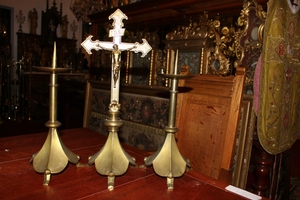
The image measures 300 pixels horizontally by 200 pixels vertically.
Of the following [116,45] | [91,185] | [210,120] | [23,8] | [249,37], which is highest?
[23,8]

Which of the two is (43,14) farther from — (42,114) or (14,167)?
(14,167)

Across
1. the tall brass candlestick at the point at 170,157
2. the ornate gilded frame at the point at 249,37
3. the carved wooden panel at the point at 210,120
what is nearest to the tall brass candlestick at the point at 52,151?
the tall brass candlestick at the point at 170,157

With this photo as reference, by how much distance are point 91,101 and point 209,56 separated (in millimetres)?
1100

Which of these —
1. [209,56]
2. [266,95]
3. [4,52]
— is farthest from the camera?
[4,52]

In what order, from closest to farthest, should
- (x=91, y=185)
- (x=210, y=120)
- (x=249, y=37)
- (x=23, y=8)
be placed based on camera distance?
(x=91, y=185) → (x=210, y=120) → (x=249, y=37) → (x=23, y=8)

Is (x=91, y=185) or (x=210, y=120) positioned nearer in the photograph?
(x=91, y=185)

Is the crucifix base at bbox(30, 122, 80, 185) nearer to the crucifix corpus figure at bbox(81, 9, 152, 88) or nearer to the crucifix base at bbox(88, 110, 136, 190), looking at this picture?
the crucifix base at bbox(88, 110, 136, 190)

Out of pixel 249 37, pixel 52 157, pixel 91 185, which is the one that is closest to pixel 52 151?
pixel 52 157

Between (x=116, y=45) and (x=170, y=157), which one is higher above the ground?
(x=116, y=45)

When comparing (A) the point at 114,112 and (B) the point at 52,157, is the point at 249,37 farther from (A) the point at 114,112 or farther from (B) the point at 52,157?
(B) the point at 52,157

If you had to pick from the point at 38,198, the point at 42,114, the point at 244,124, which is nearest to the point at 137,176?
the point at 38,198

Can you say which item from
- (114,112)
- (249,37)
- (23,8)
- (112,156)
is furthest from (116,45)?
(23,8)

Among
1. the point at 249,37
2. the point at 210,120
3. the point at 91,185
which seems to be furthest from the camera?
the point at 249,37

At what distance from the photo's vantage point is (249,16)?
2.14m
